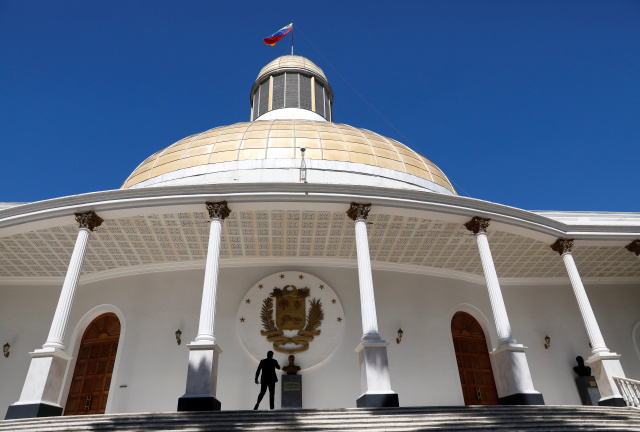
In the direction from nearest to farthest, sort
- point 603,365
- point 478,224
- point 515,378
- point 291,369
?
point 515,378 < point 603,365 < point 478,224 < point 291,369

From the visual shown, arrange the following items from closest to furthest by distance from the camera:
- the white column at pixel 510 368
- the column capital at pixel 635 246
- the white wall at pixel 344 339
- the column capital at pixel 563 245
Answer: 1. the white column at pixel 510 368
2. the white wall at pixel 344 339
3. the column capital at pixel 563 245
4. the column capital at pixel 635 246

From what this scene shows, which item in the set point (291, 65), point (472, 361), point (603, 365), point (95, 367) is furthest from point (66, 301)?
point (291, 65)

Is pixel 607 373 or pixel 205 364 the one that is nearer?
pixel 205 364

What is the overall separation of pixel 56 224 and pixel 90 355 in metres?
4.55

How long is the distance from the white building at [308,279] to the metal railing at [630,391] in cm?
18

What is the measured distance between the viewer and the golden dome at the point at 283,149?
15.5 metres

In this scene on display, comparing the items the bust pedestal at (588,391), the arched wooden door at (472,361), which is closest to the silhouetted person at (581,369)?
the bust pedestal at (588,391)

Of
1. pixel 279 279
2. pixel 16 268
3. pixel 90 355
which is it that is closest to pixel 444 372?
pixel 279 279

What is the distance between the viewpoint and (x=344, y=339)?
13.7 meters

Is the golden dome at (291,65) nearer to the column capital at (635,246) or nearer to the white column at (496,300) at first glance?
the white column at (496,300)

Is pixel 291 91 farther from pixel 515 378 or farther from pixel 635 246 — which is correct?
pixel 515 378

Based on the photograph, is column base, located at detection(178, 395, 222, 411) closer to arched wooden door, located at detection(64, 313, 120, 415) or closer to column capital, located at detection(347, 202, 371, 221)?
column capital, located at detection(347, 202, 371, 221)

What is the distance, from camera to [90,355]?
13.9m

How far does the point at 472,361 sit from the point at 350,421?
8532mm
